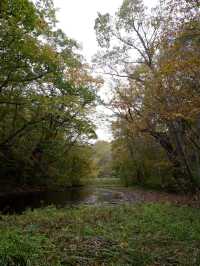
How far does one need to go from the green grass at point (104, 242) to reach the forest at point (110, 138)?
3 centimetres

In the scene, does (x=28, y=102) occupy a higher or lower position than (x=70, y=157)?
higher

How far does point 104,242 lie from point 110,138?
29.5 meters

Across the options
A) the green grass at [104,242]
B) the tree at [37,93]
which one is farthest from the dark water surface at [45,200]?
the green grass at [104,242]

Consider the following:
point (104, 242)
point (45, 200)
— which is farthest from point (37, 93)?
point (104, 242)

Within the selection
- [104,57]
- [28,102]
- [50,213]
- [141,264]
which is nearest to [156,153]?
[104,57]

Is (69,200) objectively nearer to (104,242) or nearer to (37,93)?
(37,93)

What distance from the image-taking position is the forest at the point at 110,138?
704 cm

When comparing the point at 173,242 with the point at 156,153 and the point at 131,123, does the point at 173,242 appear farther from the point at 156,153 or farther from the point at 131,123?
the point at 156,153

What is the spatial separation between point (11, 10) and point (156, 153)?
2321 centimetres

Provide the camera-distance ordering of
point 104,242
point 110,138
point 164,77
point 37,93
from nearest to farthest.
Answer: point 104,242, point 164,77, point 37,93, point 110,138

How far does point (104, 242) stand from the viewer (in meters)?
7.37

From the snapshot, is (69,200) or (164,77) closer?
(164,77)

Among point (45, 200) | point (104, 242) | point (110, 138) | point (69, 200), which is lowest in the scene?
point (45, 200)

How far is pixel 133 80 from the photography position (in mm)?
20438
